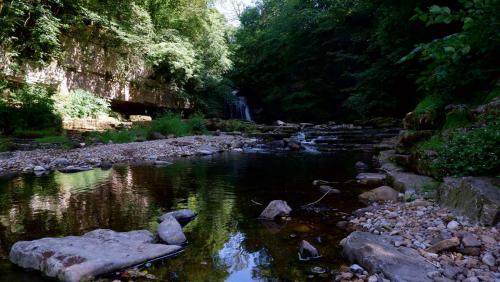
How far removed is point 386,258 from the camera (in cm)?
335

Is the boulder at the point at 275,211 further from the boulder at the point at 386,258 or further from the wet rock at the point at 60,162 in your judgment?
the wet rock at the point at 60,162

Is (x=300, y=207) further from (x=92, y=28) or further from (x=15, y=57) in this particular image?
(x=92, y=28)

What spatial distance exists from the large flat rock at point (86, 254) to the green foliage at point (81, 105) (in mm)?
13690

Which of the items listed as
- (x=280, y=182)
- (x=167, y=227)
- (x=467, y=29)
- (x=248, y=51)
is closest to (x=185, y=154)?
(x=280, y=182)

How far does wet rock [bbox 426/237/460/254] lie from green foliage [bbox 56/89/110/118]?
16.1 meters

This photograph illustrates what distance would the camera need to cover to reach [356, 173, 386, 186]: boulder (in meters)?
7.34

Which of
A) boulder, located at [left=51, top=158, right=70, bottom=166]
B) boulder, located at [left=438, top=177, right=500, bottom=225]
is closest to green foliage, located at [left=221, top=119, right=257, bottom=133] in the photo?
boulder, located at [left=51, top=158, right=70, bottom=166]

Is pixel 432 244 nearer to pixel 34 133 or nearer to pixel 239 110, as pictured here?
pixel 34 133

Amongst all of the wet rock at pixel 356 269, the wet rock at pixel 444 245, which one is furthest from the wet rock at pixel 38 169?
the wet rock at pixel 444 245

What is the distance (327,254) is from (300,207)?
73.2 inches

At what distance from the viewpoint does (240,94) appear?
3497cm

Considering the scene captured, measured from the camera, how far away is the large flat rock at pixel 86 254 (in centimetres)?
329

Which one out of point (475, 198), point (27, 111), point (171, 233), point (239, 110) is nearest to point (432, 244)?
point (475, 198)

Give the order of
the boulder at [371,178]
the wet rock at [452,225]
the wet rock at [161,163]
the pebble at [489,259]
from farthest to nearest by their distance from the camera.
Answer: the wet rock at [161,163] → the boulder at [371,178] → the wet rock at [452,225] → the pebble at [489,259]
